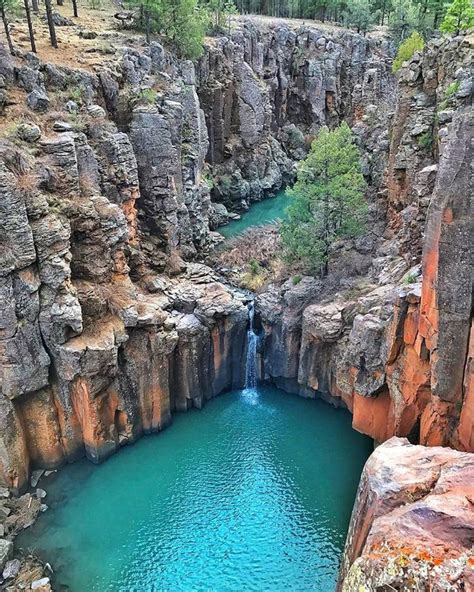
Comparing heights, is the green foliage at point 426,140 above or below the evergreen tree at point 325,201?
above

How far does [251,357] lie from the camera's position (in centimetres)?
3350

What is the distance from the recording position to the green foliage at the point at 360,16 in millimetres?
74875

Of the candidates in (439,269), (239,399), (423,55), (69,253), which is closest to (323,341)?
(239,399)

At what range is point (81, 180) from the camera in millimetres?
28625

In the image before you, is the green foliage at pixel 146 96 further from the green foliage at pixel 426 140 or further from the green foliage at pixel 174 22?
the green foliage at pixel 426 140

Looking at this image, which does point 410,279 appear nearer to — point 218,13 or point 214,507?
point 214,507

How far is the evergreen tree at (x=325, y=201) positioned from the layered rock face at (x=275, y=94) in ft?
51.1

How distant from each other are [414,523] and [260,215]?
45.5 m

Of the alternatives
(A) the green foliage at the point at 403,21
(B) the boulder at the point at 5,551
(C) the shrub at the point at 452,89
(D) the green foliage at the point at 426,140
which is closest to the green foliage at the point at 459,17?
(C) the shrub at the point at 452,89

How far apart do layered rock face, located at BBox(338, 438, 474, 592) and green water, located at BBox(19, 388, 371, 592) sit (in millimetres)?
7785

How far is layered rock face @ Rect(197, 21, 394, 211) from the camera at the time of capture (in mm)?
54781

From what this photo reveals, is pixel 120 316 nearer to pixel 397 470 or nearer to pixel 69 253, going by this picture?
pixel 69 253

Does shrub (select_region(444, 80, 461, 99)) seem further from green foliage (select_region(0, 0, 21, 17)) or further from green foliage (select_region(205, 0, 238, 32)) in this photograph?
green foliage (select_region(205, 0, 238, 32))

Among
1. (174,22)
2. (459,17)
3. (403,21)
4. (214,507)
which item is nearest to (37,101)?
(174,22)
